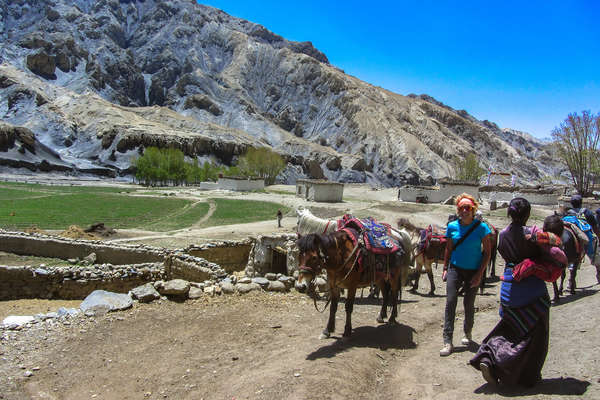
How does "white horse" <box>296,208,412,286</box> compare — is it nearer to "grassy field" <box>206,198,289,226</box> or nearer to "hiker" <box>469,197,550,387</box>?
"hiker" <box>469,197,550,387</box>

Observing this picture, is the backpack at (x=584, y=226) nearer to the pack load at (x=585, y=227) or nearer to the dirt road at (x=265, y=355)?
the pack load at (x=585, y=227)

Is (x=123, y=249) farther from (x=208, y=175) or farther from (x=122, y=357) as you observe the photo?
(x=208, y=175)

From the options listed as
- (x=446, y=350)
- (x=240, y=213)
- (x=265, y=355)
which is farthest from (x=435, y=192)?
(x=265, y=355)

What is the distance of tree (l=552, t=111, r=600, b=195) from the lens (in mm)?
41312

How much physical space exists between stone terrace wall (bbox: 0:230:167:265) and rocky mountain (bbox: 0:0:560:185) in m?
85.3

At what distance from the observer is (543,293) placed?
4.30 m

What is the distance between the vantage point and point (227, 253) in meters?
15.9

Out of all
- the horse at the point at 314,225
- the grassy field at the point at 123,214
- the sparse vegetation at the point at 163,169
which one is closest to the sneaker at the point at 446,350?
the horse at the point at 314,225

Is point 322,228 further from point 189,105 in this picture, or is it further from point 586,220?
point 189,105

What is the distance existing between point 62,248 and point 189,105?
136149mm

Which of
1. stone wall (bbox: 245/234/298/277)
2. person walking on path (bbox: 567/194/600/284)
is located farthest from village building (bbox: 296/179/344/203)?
person walking on path (bbox: 567/194/600/284)

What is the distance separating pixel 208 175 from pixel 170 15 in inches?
5287

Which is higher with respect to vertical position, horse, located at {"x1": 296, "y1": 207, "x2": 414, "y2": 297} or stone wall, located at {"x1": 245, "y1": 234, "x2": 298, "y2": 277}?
horse, located at {"x1": 296, "y1": 207, "x2": 414, "y2": 297}

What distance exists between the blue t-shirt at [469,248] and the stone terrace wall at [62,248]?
43.3 ft
